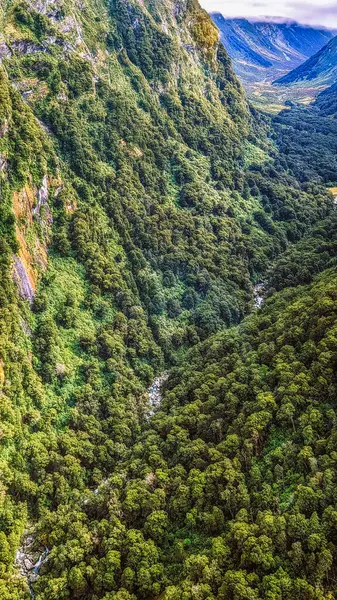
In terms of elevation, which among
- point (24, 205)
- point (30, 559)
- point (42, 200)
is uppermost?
point (24, 205)

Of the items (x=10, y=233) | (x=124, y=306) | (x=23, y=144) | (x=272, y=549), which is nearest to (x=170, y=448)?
(x=272, y=549)

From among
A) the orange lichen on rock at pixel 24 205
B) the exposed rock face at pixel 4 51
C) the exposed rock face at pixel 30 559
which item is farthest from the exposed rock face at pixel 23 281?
the exposed rock face at pixel 4 51

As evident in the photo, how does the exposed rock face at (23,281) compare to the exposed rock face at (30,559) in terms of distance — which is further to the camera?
the exposed rock face at (23,281)

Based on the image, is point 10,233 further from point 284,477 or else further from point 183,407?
point 284,477

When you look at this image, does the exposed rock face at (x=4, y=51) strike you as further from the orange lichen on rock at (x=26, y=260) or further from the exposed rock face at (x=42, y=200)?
the orange lichen on rock at (x=26, y=260)

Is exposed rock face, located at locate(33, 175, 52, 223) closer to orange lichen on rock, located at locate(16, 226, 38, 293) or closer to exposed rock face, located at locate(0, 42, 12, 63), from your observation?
orange lichen on rock, located at locate(16, 226, 38, 293)

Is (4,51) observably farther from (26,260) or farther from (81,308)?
(81,308)

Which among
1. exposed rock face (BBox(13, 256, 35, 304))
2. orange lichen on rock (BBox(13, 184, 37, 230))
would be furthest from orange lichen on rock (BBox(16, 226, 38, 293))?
orange lichen on rock (BBox(13, 184, 37, 230))

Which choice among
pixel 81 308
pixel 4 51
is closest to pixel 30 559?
pixel 81 308
